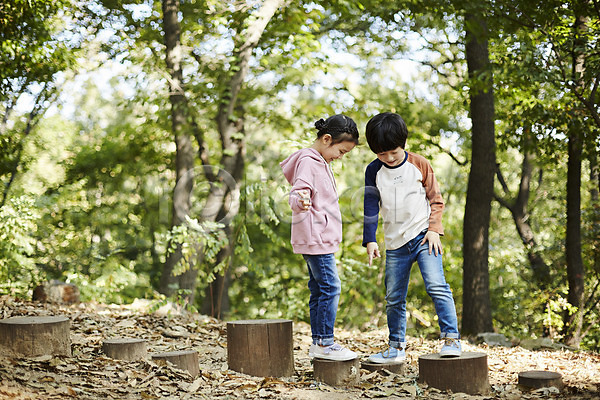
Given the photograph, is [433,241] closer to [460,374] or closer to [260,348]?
[460,374]

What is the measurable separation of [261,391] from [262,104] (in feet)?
30.7

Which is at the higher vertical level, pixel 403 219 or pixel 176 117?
pixel 176 117

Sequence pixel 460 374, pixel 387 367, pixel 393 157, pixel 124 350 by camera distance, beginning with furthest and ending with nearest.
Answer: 1. pixel 124 350
2. pixel 387 367
3. pixel 393 157
4. pixel 460 374

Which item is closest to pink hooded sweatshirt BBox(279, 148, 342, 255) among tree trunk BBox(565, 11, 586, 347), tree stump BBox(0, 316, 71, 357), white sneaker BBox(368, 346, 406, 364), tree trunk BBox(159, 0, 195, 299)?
white sneaker BBox(368, 346, 406, 364)

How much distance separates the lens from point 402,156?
3873mm

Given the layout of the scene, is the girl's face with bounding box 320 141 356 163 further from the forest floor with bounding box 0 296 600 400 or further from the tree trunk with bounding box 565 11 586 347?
the tree trunk with bounding box 565 11 586 347

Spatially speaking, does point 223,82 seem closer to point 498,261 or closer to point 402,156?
point 402,156

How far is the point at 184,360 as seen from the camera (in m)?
3.83

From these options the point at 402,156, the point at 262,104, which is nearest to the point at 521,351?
the point at 402,156

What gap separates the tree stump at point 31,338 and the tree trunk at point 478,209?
586 centimetres

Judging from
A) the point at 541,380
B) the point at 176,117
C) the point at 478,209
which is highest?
the point at 176,117

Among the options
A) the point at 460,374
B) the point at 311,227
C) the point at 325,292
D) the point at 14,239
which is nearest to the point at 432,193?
the point at 311,227

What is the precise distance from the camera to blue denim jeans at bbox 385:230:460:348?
12.2ft

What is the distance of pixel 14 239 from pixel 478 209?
706cm
